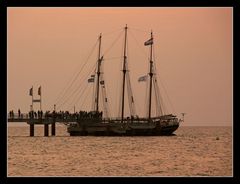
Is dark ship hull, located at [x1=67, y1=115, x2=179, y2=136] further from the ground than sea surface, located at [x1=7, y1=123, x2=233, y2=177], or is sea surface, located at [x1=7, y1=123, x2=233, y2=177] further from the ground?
dark ship hull, located at [x1=67, y1=115, x2=179, y2=136]

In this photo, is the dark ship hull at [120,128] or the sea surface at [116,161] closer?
the sea surface at [116,161]

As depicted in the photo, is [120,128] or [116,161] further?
[120,128]

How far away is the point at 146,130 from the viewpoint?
4547 inches

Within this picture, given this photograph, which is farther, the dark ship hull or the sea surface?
the dark ship hull

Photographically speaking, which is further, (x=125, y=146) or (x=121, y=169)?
(x=125, y=146)

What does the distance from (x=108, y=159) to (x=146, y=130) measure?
4530cm

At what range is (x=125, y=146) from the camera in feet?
300

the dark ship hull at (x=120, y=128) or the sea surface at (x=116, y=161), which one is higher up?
the dark ship hull at (x=120, y=128)

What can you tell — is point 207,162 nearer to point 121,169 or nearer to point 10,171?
point 121,169
